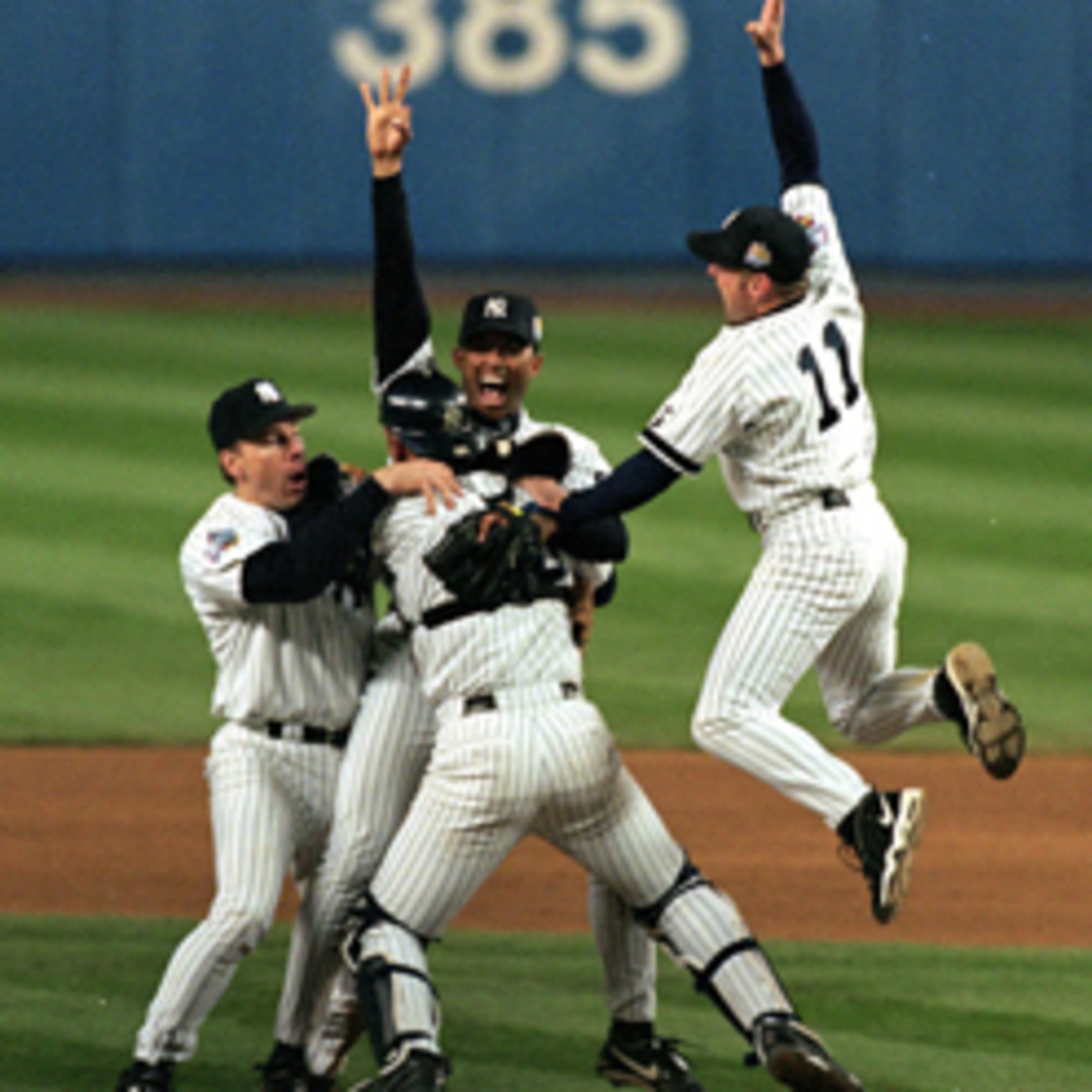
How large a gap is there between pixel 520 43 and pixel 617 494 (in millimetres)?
11934

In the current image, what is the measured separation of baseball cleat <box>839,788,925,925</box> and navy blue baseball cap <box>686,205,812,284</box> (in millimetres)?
1311

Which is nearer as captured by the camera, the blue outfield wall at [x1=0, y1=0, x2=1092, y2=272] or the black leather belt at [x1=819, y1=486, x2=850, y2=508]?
the black leather belt at [x1=819, y1=486, x2=850, y2=508]

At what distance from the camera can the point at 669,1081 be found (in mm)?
4836

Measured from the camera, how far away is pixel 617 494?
15.4 feet

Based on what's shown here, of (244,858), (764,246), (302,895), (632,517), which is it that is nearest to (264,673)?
(244,858)

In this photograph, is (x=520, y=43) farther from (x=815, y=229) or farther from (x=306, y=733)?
(x=306, y=733)

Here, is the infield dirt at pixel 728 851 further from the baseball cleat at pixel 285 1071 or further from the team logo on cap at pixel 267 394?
the team logo on cap at pixel 267 394

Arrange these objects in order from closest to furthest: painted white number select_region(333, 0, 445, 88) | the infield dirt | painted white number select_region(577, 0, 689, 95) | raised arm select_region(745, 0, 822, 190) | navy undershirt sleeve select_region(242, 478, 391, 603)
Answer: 1. navy undershirt sleeve select_region(242, 478, 391, 603)
2. raised arm select_region(745, 0, 822, 190)
3. the infield dirt
4. painted white number select_region(577, 0, 689, 95)
5. painted white number select_region(333, 0, 445, 88)

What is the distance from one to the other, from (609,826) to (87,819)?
12.8 feet

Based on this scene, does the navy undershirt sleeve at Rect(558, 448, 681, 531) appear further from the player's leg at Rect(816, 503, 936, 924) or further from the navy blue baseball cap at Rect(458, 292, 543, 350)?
the player's leg at Rect(816, 503, 936, 924)

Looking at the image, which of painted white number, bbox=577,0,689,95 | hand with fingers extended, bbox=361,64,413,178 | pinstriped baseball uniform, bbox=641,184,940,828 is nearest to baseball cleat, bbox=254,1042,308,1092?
pinstriped baseball uniform, bbox=641,184,940,828

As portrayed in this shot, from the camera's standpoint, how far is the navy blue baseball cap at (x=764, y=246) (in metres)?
4.95

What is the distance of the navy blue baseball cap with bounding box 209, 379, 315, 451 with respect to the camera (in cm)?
482

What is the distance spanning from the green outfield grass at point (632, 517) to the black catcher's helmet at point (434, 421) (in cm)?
469
